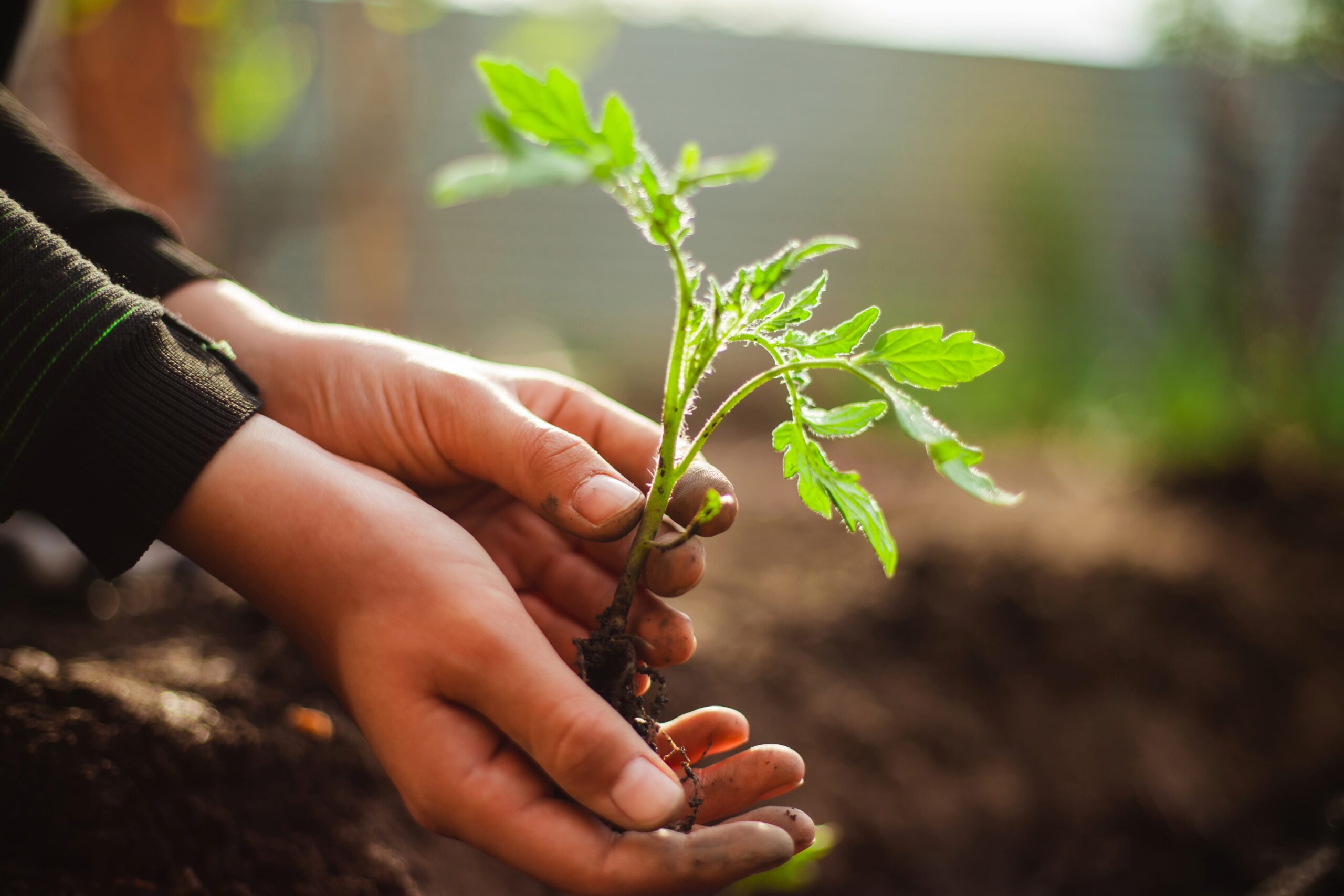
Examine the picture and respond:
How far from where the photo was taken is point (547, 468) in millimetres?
1112

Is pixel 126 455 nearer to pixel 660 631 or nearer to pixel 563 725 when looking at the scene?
pixel 563 725

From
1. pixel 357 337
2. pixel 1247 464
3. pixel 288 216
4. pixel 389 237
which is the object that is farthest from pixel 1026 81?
pixel 357 337

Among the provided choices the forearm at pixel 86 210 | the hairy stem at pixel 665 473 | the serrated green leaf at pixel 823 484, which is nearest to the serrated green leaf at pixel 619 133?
the hairy stem at pixel 665 473

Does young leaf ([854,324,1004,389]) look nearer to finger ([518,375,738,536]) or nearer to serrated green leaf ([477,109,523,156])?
finger ([518,375,738,536])

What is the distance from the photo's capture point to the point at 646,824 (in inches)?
36.4

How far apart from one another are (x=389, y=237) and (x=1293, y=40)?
6.46 meters

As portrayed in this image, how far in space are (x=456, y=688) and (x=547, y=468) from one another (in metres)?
0.31

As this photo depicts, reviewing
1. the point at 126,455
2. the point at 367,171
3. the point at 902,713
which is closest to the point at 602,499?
the point at 126,455

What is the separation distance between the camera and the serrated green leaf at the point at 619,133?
864 mm

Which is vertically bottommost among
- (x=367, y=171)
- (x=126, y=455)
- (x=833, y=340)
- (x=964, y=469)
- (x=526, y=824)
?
(x=526, y=824)

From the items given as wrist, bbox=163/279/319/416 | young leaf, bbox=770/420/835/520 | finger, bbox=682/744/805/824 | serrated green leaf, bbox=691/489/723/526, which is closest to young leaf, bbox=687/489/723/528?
serrated green leaf, bbox=691/489/723/526

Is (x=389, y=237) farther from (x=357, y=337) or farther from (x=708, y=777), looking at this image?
(x=708, y=777)

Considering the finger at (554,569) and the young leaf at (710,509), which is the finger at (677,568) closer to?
the young leaf at (710,509)

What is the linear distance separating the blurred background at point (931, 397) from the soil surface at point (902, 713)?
0.04ft
